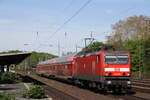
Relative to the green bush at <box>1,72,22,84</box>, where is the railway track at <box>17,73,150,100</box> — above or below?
below

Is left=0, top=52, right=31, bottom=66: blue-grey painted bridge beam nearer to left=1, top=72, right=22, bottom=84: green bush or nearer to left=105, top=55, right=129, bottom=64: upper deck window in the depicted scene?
left=1, top=72, right=22, bottom=84: green bush

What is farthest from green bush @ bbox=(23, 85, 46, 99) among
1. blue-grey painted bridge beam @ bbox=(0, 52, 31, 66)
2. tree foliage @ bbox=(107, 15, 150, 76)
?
tree foliage @ bbox=(107, 15, 150, 76)

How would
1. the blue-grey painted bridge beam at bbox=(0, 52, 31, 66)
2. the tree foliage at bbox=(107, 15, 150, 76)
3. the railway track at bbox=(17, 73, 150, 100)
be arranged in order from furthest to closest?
the tree foliage at bbox=(107, 15, 150, 76) < the blue-grey painted bridge beam at bbox=(0, 52, 31, 66) < the railway track at bbox=(17, 73, 150, 100)

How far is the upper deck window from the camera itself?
24.0 meters

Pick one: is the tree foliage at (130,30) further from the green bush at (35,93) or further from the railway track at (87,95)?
the green bush at (35,93)

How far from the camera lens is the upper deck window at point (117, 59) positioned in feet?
78.7

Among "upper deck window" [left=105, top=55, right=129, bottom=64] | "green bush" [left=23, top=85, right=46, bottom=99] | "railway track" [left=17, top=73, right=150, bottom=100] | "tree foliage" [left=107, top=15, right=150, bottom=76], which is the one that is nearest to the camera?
"green bush" [left=23, top=85, right=46, bottom=99]

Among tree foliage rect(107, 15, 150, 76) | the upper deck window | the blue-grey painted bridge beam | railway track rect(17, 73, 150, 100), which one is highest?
tree foliage rect(107, 15, 150, 76)

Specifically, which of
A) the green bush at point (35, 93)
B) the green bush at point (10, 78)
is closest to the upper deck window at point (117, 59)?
the green bush at point (35, 93)

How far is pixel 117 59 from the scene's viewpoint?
24094 mm

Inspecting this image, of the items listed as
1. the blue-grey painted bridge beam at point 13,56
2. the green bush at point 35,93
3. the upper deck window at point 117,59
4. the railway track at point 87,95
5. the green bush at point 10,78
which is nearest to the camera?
the green bush at point 35,93

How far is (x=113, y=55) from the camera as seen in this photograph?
24.1 meters

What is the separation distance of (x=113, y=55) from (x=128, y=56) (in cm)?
108

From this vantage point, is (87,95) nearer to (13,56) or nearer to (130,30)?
(13,56)
